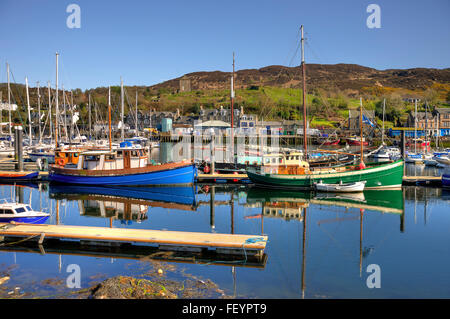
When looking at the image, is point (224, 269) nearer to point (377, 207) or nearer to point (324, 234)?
point (324, 234)

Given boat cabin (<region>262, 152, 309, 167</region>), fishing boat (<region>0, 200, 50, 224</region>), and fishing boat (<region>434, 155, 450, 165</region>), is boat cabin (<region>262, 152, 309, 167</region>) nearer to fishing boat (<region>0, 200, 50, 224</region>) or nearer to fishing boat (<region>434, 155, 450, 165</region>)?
fishing boat (<region>0, 200, 50, 224</region>)

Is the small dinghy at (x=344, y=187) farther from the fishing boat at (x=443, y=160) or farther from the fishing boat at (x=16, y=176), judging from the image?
the fishing boat at (x=443, y=160)

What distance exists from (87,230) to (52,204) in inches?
410

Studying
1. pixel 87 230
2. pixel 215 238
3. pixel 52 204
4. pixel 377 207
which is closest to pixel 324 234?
pixel 215 238

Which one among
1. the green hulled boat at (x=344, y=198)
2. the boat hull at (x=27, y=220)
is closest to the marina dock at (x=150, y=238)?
the boat hull at (x=27, y=220)

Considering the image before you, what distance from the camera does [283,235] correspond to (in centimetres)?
1861

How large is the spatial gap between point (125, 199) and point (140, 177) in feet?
14.8

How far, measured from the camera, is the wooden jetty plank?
48.8ft

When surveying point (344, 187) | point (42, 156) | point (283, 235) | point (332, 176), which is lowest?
point (283, 235)

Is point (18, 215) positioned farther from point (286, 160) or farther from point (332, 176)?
point (332, 176)

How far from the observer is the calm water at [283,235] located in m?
12.7

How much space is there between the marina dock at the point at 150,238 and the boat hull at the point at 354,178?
49.5 ft

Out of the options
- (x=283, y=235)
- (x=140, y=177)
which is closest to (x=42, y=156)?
(x=140, y=177)

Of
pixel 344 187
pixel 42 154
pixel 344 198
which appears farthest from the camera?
pixel 42 154
